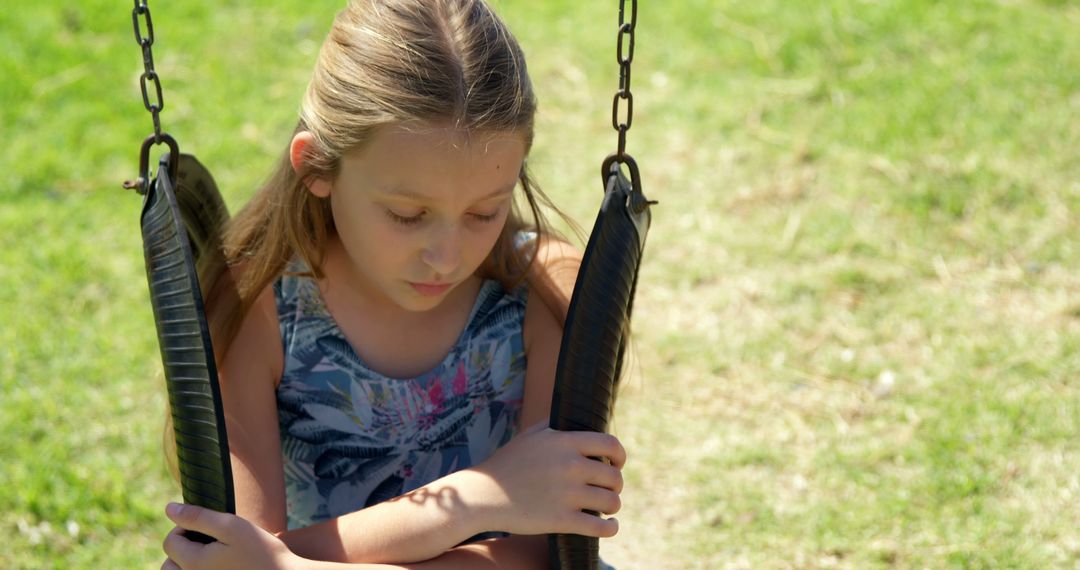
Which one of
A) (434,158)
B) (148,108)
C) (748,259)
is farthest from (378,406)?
(748,259)

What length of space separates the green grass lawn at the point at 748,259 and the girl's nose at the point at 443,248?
0.97 metres

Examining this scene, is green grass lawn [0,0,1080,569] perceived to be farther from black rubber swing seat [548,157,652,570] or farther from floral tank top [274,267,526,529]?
black rubber swing seat [548,157,652,570]

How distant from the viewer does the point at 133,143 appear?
16.0ft

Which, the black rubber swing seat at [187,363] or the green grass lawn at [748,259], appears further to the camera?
the green grass lawn at [748,259]

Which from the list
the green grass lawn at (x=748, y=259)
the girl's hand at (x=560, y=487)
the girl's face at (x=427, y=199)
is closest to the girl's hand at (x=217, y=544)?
the girl's hand at (x=560, y=487)

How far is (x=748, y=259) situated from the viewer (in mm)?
4105

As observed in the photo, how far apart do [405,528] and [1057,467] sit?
1.94m

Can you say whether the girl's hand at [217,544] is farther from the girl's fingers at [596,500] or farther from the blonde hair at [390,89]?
Answer: the girl's fingers at [596,500]

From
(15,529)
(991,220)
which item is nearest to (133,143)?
(15,529)

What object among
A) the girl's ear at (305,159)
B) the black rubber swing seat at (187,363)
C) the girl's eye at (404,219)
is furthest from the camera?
the girl's ear at (305,159)

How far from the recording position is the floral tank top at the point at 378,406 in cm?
212

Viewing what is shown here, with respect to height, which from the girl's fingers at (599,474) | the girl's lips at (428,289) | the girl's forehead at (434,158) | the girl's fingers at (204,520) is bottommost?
the girl's fingers at (204,520)

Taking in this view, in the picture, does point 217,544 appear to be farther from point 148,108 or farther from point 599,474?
point 148,108

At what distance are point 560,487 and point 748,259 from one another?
246 centimetres
